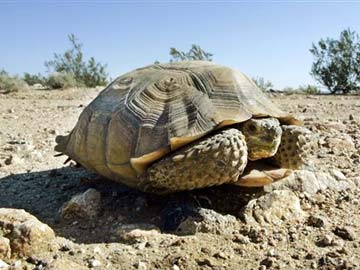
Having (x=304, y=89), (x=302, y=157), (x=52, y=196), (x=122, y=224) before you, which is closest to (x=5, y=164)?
(x=52, y=196)

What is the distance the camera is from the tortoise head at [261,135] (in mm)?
3305

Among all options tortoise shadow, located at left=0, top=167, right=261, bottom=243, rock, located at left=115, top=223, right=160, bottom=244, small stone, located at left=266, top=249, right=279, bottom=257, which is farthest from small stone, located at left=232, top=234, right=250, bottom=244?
rock, located at left=115, top=223, right=160, bottom=244

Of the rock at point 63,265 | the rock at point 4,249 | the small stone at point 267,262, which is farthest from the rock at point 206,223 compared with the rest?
the rock at point 4,249

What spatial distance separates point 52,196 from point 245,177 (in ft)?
5.39

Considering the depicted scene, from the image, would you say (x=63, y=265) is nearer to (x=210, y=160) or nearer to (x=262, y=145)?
(x=210, y=160)

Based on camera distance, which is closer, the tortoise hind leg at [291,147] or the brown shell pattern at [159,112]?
the brown shell pattern at [159,112]

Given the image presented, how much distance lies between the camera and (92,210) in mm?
3559

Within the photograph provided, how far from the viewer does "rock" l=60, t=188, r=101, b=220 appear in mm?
3539

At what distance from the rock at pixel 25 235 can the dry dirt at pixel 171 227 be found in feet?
0.21

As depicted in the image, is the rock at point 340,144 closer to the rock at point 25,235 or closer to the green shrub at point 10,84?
the rock at point 25,235

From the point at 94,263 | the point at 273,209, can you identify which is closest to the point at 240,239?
the point at 273,209

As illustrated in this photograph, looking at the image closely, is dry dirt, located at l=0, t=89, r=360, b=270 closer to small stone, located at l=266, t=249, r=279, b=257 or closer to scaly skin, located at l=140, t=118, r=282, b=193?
small stone, located at l=266, t=249, r=279, b=257

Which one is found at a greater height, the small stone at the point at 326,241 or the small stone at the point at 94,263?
the small stone at the point at 94,263

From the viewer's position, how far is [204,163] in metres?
3.07
